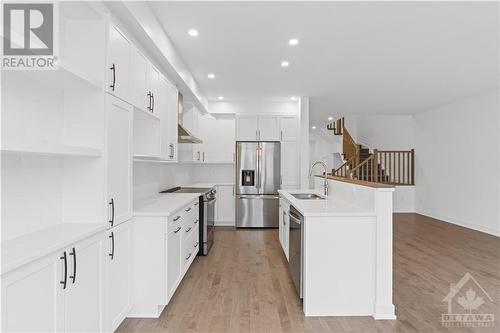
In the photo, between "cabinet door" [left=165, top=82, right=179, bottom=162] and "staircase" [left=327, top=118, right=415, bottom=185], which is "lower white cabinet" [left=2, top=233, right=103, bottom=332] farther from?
"staircase" [left=327, top=118, right=415, bottom=185]

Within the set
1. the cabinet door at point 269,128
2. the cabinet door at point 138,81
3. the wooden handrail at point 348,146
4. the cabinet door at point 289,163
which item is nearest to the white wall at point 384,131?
the wooden handrail at point 348,146

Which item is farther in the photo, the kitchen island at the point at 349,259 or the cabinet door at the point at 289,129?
the cabinet door at the point at 289,129

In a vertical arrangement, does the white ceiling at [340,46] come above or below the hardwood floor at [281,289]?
above

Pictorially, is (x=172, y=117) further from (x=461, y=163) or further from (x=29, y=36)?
(x=461, y=163)

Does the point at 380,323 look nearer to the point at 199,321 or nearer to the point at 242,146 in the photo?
the point at 199,321

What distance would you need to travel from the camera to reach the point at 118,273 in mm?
2127

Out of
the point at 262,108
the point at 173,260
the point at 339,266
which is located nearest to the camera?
the point at 339,266

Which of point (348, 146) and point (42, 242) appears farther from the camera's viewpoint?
point (348, 146)

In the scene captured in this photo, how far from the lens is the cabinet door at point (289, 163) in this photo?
19.6 ft

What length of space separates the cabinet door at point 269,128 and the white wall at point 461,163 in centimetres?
406

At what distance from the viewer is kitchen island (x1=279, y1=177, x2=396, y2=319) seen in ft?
7.89

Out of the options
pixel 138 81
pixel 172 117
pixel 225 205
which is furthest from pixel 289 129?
pixel 138 81

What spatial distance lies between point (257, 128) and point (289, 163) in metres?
1.04

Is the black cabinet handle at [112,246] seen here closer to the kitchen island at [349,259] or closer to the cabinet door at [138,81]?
the cabinet door at [138,81]
